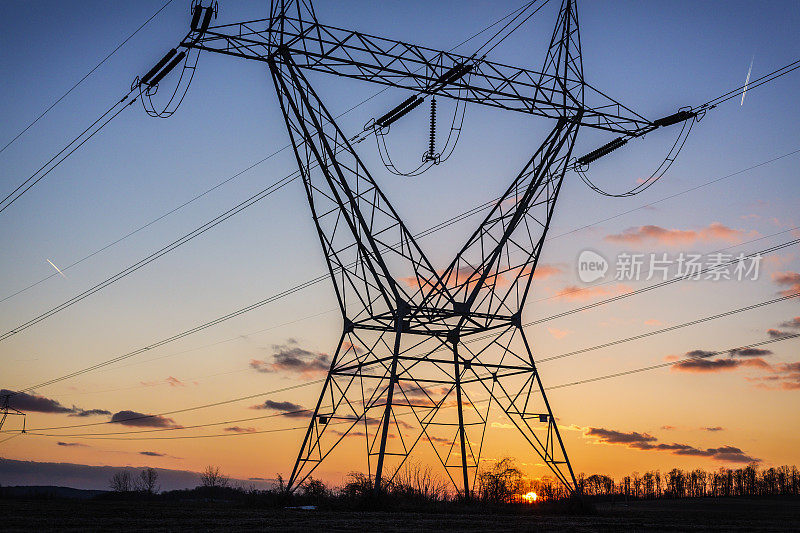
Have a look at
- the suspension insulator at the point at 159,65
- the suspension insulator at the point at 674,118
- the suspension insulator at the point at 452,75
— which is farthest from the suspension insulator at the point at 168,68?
the suspension insulator at the point at 674,118

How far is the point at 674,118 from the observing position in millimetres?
26641

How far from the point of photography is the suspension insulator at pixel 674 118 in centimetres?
2633

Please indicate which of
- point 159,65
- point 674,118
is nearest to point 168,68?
point 159,65

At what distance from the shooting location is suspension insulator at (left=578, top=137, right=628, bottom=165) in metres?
27.3

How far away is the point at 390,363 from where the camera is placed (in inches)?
1009

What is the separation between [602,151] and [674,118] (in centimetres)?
270

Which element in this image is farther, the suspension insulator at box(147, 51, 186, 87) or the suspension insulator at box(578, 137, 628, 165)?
the suspension insulator at box(578, 137, 628, 165)

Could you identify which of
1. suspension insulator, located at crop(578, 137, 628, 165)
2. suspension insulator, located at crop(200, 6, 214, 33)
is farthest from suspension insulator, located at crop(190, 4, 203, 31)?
suspension insulator, located at crop(578, 137, 628, 165)

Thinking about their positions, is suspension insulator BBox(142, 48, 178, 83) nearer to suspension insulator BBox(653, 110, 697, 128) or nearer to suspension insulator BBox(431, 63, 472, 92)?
suspension insulator BBox(431, 63, 472, 92)

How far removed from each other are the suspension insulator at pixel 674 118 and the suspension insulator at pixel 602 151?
4.11 ft

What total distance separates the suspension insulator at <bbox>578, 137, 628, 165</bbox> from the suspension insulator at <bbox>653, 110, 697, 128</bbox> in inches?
49.4

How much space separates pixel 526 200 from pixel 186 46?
1202 centimetres

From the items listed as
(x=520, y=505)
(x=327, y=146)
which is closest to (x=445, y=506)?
(x=520, y=505)

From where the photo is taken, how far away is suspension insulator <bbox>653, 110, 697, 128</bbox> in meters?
26.3
